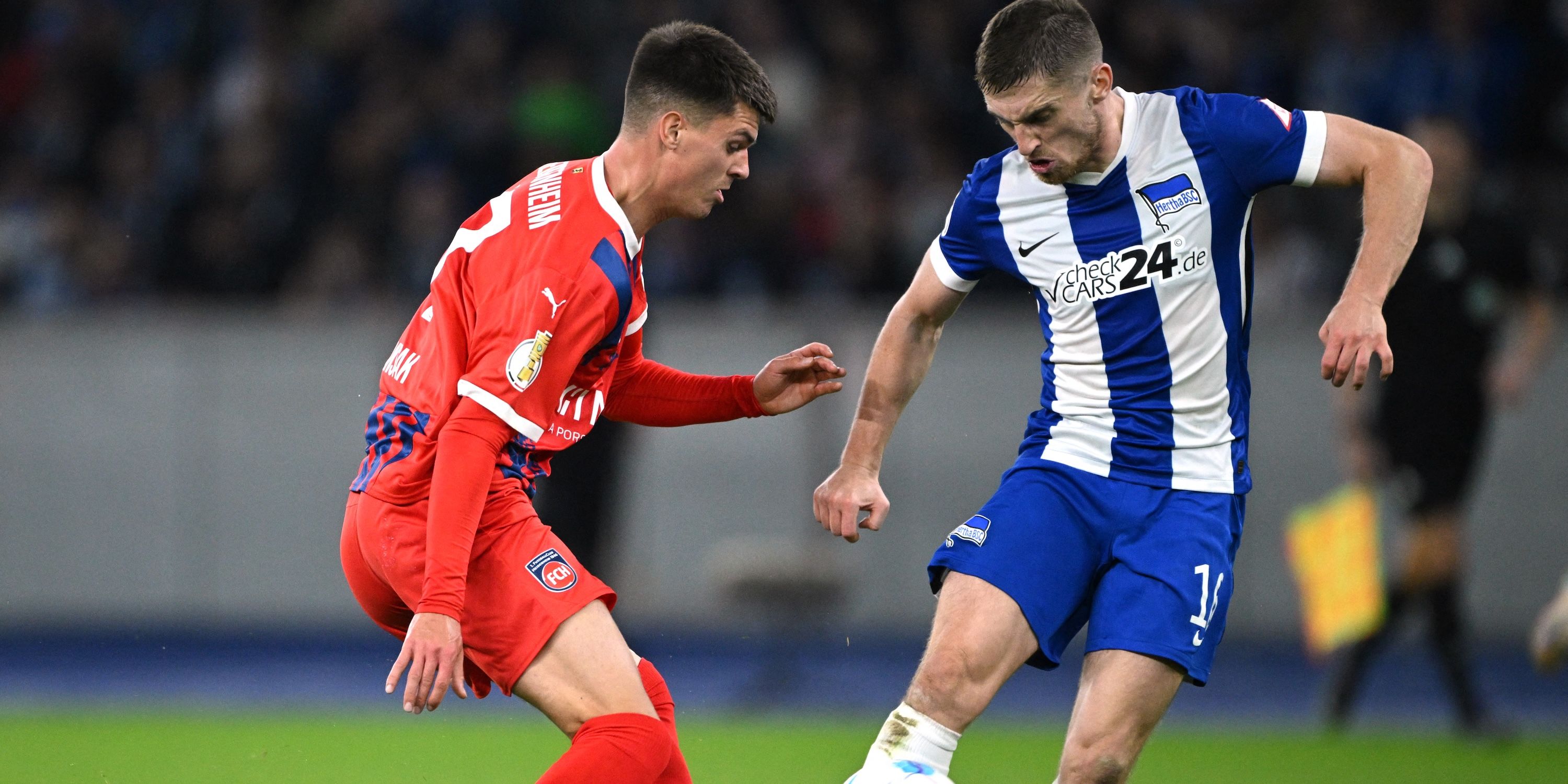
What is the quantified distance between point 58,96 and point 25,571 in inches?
147

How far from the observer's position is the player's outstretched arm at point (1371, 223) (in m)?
3.57

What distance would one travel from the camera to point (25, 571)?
37.6ft

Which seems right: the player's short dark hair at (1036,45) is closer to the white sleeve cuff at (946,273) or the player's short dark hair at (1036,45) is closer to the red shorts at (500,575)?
the white sleeve cuff at (946,273)

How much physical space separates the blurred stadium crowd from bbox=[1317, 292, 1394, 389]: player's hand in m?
7.11

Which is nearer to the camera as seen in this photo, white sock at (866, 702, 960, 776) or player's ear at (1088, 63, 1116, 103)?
white sock at (866, 702, 960, 776)

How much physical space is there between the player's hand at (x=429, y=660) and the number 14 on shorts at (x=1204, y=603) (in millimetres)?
1719

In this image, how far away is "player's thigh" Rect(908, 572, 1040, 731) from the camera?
3.78 meters

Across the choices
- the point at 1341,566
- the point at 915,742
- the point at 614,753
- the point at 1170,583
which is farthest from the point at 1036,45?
→ the point at 1341,566

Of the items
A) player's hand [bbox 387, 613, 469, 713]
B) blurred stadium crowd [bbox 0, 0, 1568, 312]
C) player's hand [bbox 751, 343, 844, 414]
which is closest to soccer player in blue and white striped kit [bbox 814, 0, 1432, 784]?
player's hand [bbox 751, 343, 844, 414]

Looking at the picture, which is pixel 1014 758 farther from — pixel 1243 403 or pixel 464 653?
pixel 464 653

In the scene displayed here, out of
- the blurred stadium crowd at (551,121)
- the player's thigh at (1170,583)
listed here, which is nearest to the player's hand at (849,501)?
the player's thigh at (1170,583)

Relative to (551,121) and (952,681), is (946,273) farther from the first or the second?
(551,121)

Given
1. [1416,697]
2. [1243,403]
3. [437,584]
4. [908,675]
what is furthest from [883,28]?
[437,584]

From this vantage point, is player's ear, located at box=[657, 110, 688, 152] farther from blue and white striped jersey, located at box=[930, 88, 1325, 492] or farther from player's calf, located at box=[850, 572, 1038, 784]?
player's calf, located at box=[850, 572, 1038, 784]
